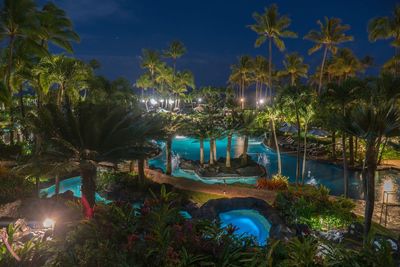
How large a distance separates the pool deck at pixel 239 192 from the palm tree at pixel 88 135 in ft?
30.1

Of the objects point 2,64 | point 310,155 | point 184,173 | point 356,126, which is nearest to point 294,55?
point 310,155

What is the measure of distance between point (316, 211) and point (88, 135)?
393 inches

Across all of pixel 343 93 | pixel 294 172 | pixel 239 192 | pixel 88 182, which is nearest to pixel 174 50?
pixel 294 172

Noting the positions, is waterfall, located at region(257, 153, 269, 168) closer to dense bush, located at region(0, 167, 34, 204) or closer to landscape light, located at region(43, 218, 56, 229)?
dense bush, located at region(0, 167, 34, 204)

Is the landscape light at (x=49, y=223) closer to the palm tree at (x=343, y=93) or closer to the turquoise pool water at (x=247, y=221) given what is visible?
the turquoise pool water at (x=247, y=221)

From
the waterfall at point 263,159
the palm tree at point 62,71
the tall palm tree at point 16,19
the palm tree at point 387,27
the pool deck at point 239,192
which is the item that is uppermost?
the palm tree at point 387,27

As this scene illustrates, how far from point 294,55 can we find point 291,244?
166 ft

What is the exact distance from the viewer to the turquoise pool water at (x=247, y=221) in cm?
1310

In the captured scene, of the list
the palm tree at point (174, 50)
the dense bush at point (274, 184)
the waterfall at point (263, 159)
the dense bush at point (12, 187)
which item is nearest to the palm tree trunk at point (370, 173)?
the dense bush at point (274, 184)

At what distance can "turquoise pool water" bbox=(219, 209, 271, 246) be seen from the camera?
1310cm

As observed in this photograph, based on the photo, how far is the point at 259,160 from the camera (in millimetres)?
32938

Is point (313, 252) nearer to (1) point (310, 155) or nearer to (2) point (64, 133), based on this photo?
(2) point (64, 133)

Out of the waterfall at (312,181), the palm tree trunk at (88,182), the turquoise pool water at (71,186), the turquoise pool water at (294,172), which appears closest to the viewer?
the palm tree trunk at (88,182)

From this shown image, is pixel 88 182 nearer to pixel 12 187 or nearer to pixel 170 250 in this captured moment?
pixel 170 250
